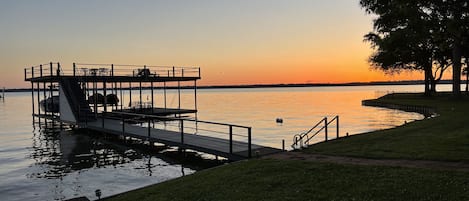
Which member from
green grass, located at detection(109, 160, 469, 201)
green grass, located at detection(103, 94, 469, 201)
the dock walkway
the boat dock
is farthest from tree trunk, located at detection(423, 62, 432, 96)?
green grass, located at detection(109, 160, 469, 201)

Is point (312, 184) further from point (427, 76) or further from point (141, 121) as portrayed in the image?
point (427, 76)

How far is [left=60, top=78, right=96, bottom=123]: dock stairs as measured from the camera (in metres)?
31.1

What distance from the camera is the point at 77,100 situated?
31.9 m

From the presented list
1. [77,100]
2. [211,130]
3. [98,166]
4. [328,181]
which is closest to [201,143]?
[98,166]

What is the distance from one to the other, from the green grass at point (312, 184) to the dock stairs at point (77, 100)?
22092mm

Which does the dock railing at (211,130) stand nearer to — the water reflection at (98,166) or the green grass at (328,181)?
the water reflection at (98,166)

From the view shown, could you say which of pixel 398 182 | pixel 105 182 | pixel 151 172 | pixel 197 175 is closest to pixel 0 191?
pixel 105 182

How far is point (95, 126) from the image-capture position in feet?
92.9

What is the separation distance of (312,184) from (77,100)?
27.1 meters

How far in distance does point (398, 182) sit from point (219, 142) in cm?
1151

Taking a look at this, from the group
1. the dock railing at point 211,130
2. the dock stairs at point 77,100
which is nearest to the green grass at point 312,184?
the dock railing at point 211,130

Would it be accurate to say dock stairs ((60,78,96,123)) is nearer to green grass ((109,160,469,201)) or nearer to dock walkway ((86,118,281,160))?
dock walkway ((86,118,281,160))

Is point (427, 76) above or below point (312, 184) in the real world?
above

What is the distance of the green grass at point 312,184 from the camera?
26.7 ft
